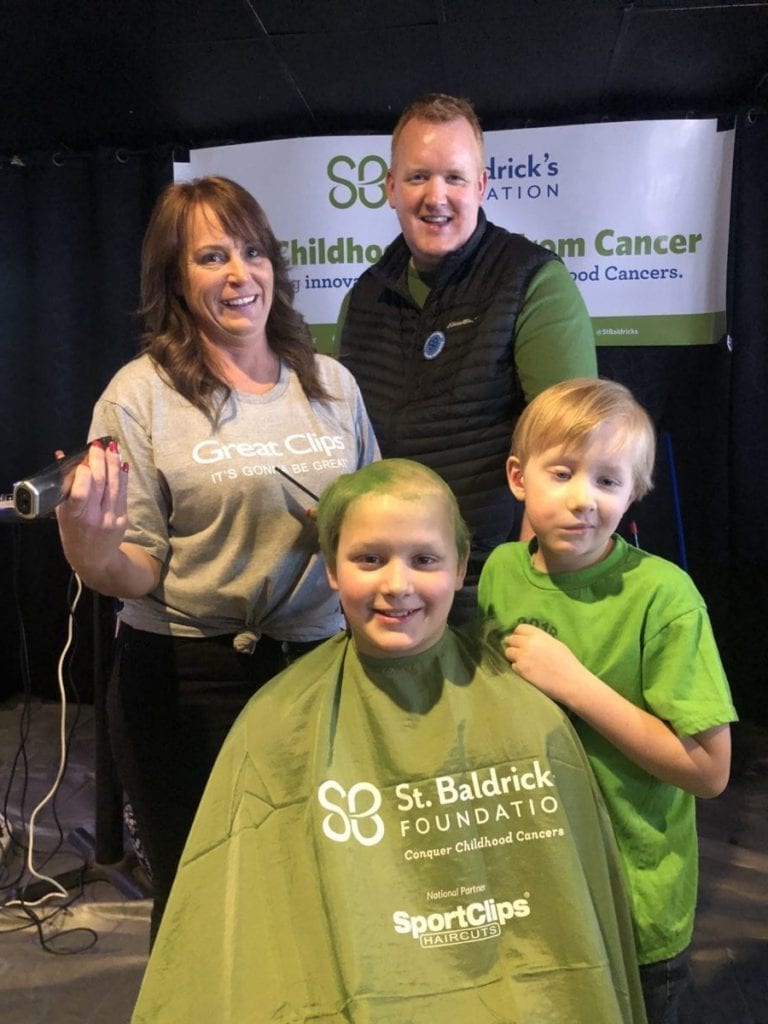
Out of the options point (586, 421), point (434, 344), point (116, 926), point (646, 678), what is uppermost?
point (434, 344)

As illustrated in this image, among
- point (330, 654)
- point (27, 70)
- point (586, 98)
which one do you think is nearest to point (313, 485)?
point (330, 654)

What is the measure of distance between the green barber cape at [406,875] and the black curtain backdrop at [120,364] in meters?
2.22

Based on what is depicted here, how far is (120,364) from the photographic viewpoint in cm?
335

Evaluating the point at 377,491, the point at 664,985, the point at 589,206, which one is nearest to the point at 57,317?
the point at 589,206

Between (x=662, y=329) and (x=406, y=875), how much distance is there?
255 centimetres

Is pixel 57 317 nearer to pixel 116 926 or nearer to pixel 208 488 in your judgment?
pixel 116 926

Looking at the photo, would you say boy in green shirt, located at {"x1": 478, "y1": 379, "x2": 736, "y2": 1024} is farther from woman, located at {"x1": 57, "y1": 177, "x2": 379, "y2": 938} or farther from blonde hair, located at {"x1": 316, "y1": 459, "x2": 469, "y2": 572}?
woman, located at {"x1": 57, "y1": 177, "x2": 379, "y2": 938}

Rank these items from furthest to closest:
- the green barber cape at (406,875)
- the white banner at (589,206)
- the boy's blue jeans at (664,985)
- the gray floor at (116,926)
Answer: the white banner at (589,206)
the gray floor at (116,926)
the boy's blue jeans at (664,985)
the green barber cape at (406,875)

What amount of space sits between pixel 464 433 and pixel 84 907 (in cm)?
179

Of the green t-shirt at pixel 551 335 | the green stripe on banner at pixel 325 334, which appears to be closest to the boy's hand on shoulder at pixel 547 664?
the green t-shirt at pixel 551 335

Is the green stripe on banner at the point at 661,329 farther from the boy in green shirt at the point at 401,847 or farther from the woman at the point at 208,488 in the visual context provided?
the boy in green shirt at the point at 401,847

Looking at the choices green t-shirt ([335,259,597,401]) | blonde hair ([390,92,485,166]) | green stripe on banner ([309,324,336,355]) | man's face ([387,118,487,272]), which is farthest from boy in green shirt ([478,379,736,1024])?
green stripe on banner ([309,324,336,355])

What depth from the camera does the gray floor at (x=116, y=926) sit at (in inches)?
74.9

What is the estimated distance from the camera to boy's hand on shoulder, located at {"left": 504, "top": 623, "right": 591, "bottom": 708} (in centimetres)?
97
